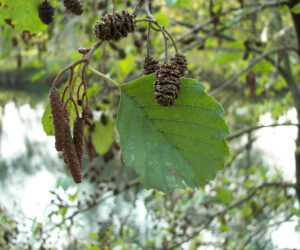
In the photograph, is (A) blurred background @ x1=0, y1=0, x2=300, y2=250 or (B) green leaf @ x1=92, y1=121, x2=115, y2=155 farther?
(A) blurred background @ x1=0, y1=0, x2=300, y2=250

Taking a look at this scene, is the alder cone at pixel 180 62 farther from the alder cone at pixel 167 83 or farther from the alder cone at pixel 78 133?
the alder cone at pixel 78 133

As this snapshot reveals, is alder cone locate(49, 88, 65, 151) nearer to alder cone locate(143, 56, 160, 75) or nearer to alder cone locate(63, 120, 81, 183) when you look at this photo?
alder cone locate(63, 120, 81, 183)

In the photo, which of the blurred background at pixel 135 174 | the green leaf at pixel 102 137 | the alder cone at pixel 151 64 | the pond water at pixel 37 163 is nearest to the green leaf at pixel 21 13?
the blurred background at pixel 135 174

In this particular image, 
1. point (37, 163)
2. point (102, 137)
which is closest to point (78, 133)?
point (102, 137)

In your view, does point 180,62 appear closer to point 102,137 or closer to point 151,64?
point 151,64

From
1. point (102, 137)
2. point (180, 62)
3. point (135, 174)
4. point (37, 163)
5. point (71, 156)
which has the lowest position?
point (71, 156)

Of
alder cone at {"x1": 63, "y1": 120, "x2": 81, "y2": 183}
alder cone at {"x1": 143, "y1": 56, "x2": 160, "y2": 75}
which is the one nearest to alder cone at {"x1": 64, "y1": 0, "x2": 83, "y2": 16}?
alder cone at {"x1": 143, "y1": 56, "x2": 160, "y2": 75}
